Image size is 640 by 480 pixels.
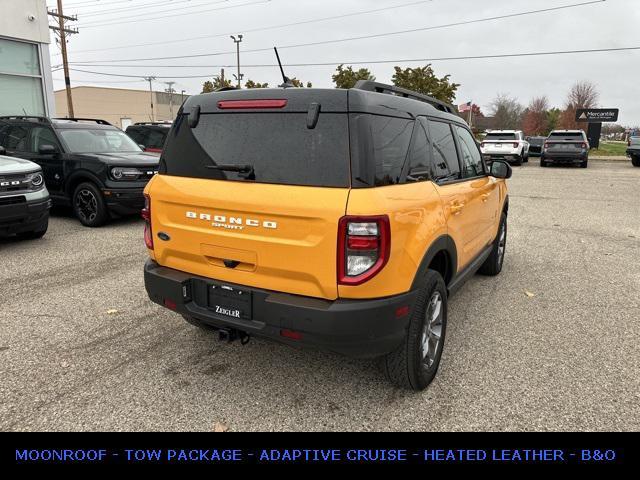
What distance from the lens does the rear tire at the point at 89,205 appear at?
767 cm

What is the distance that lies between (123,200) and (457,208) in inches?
232

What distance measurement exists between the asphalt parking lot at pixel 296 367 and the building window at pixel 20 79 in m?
11.9

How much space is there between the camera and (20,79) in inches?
591

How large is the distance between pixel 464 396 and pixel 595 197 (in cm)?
1164

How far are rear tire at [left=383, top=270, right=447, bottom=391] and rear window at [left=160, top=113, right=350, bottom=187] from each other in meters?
0.90

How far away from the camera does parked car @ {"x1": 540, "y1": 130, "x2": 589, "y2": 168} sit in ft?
71.5

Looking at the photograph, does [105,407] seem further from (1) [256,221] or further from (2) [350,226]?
(2) [350,226]

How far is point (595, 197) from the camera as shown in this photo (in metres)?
12.5

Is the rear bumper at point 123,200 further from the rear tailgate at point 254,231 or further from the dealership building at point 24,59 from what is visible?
the dealership building at point 24,59

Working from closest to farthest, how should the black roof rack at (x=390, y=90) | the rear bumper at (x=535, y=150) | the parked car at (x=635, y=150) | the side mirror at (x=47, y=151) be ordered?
the black roof rack at (x=390, y=90)
the side mirror at (x=47, y=151)
the parked car at (x=635, y=150)
the rear bumper at (x=535, y=150)

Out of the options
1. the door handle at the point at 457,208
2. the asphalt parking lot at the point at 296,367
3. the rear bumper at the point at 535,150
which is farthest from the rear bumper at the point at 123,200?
the rear bumper at the point at 535,150

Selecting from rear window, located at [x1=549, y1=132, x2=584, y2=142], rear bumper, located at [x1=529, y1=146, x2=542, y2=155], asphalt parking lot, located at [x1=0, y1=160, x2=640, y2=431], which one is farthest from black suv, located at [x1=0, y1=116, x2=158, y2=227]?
rear bumper, located at [x1=529, y1=146, x2=542, y2=155]

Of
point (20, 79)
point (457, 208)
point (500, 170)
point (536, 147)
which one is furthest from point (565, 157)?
point (20, 79)
